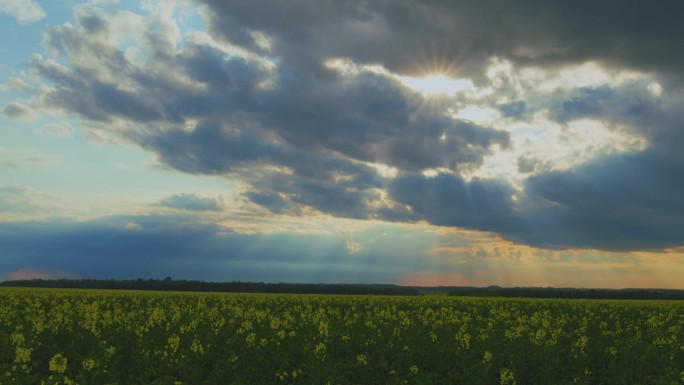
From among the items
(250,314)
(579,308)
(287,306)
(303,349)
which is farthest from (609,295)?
(303,349)

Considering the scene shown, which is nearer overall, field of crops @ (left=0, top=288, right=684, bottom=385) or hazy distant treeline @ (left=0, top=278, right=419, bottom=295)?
field of crops @ (left=0, top=288, right=684, bottom=385)

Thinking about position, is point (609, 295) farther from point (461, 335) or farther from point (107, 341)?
point (107, 341)

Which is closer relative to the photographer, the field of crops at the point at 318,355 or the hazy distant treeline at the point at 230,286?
the field of crops at the point at 318,355

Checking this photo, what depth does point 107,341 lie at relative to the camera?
18344 mm

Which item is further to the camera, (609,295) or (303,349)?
(609,295)

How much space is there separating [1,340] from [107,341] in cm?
305

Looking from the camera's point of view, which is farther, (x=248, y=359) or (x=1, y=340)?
(x=1, y=340)

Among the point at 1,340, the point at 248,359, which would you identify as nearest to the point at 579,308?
the point at 248,359

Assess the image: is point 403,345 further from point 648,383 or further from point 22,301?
point 22,301

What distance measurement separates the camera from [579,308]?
40.7 meters

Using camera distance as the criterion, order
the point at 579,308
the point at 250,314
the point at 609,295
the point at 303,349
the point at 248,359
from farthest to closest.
→ the point at 609,295
the point at 579,308
the point at 250,314
the point at 303,349
the point at 248,359

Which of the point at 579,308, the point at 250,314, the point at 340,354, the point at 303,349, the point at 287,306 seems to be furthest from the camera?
the point at 579,308

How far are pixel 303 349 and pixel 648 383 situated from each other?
9288mm

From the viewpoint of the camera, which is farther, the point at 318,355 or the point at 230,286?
the point at 230,286
